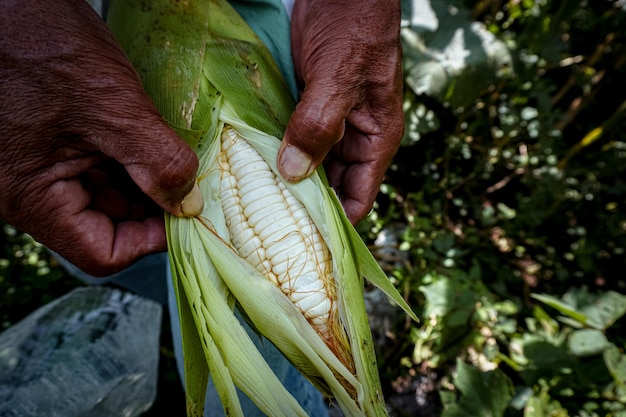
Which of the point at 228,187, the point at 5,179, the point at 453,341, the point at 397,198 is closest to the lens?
the point at 5,179

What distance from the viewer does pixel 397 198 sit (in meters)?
1.72

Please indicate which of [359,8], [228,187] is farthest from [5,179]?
[359,8]

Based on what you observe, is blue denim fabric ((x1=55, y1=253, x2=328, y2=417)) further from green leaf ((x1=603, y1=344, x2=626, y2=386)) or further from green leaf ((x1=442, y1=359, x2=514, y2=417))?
green leaf ((x1=603, y1=344, x2=626, y2=386))

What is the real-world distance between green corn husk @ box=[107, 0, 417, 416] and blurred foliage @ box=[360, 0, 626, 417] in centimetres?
58

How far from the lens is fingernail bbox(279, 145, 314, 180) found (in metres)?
0.80

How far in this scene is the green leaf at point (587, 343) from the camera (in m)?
1.23

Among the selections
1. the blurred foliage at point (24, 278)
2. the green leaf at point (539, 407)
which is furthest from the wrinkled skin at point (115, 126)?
the blurred foliage at point (24, 278)

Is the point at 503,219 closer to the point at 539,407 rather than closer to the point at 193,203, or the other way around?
the point at 539,407

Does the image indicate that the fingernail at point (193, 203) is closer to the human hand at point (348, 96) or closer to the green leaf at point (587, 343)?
the human hand at point (348, 96)

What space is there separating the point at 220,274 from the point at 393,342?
3.42ft

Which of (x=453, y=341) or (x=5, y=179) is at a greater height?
(x=5, y=179)

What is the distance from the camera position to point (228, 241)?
82 centimetres

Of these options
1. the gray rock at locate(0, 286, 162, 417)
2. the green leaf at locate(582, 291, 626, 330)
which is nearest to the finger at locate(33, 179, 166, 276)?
the gray rock at locate(0, 286, 162, 417)

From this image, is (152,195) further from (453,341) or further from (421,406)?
(421,406)
